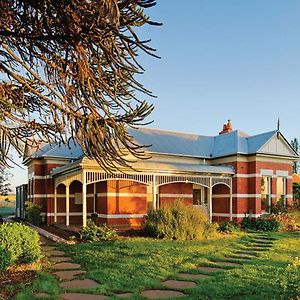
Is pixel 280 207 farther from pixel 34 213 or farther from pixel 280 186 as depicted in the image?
pixel 34 213

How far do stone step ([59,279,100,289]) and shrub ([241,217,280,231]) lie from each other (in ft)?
45.2

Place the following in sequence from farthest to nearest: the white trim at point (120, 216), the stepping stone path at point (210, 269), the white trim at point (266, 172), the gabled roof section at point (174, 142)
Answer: the gabled roof section at point (174, 142) < the white trim at point (266, 172) < the white trim at point (120, 216) < the stepping stone path at point (210, 269)

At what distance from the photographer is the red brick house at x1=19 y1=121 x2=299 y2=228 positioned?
19.4 meters

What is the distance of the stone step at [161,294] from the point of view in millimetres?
6617

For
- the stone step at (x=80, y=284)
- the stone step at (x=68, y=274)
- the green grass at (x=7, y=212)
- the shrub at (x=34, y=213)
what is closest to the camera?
the stone step at (x=80, y=284)

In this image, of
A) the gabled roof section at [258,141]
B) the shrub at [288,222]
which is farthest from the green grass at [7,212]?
the shrub at [288,222]

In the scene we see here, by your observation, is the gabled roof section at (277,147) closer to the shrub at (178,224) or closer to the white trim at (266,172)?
the white trim at (266,172)

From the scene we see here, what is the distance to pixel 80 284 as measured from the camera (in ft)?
24.2

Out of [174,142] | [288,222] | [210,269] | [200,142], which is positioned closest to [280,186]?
[288,222]

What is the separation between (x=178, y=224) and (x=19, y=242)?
283 inches

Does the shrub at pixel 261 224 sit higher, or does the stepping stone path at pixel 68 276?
the stepping stone path at pixel 68 276

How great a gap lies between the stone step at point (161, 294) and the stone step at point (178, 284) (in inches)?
11.9

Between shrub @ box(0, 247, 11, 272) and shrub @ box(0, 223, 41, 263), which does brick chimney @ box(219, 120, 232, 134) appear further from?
shrub @ box(0, 247, 11, 272)

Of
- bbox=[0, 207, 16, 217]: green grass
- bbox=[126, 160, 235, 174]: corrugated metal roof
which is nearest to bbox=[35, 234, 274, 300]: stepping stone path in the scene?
bbox=[126, 160, 235, 174]: corrugated metal roof
